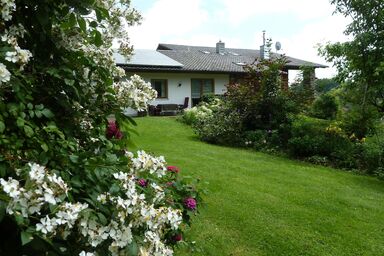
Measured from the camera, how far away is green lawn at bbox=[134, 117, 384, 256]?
421cm

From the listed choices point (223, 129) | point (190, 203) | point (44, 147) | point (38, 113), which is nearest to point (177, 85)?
point (223, 129)

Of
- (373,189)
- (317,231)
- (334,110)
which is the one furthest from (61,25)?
(334,110)

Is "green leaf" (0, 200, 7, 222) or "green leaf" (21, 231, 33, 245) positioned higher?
"green leaf" (0, 200, 7, 222)

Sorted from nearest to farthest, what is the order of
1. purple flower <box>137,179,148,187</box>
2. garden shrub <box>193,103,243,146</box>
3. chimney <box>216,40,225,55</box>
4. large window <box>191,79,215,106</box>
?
purple flower <box>137,179,148,187</box>
garden shrub <box>193,103,243,146</box>
large window <box>191,79,215,106</box>
chimney <box>216,40,225,55</box>

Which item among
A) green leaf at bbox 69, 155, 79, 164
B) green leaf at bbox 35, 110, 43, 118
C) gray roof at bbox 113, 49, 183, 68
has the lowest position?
green leaf at bbox 69, 155, 79, 164

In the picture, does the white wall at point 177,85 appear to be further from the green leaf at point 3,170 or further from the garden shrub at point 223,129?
the green leaf at point 3,170

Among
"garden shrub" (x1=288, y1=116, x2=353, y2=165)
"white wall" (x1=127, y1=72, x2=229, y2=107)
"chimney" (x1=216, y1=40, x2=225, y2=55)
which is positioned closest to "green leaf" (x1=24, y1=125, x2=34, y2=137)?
"garden shrub" (x1=288, y1=116, x2=353, y2=165)

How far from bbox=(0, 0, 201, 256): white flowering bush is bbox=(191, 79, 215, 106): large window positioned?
2131 centimetres

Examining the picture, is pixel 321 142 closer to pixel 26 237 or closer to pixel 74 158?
pixel 74 158

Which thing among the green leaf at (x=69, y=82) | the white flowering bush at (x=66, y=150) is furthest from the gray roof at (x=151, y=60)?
the green leaf at (x=69, y=82)

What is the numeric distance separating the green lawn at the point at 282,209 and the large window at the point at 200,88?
1496 centimetres

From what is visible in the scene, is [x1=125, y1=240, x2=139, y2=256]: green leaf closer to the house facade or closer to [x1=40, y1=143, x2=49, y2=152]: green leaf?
[x1=40, y1=143, x2=49, y2=152]: green leaf

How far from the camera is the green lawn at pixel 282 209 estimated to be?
4.21 meters

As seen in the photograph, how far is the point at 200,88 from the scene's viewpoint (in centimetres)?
2403
